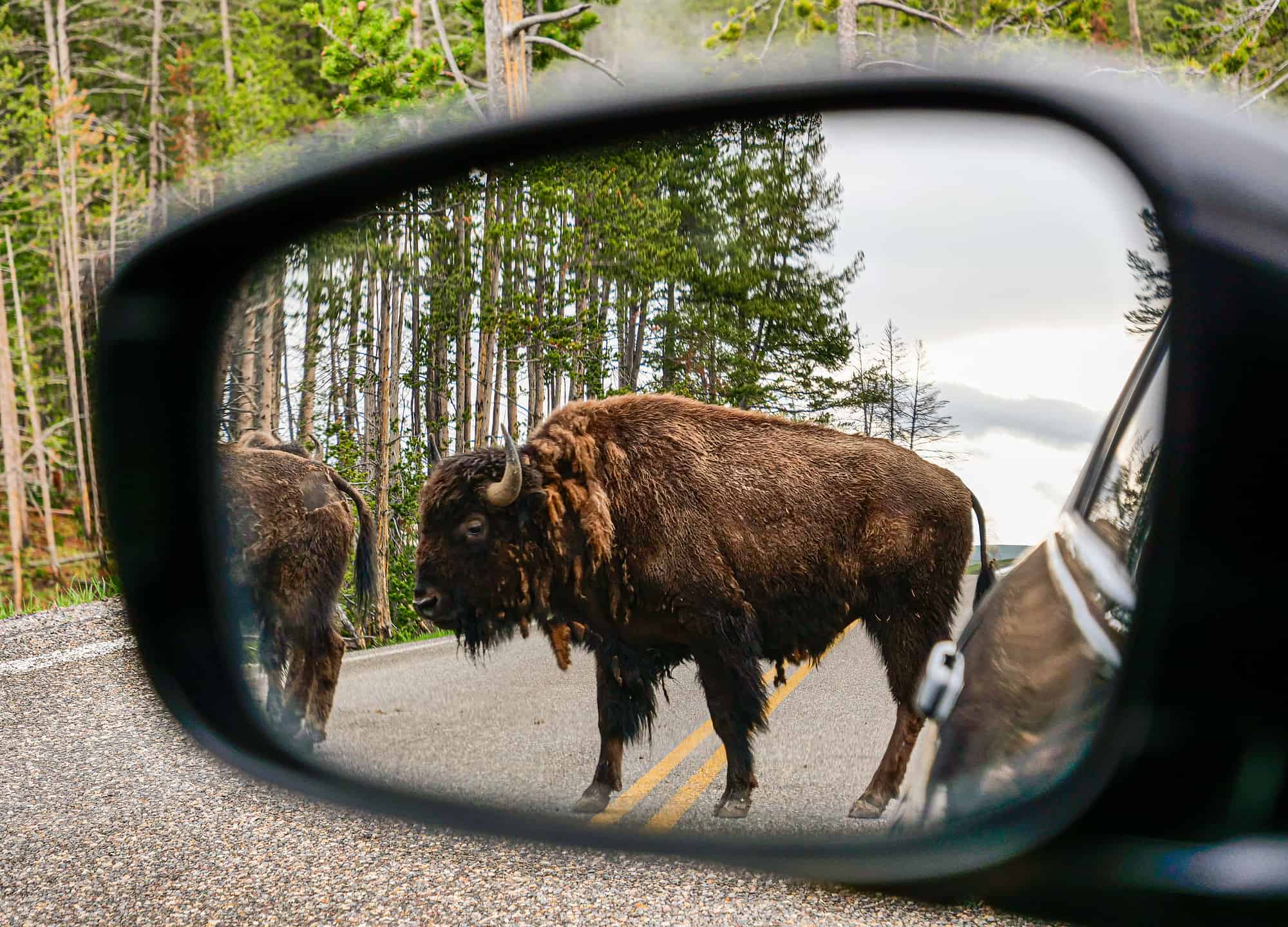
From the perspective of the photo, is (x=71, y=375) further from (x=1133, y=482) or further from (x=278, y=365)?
(x=1133, y=482)

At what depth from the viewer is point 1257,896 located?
0.69m

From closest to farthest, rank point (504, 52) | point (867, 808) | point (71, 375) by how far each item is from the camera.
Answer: point (867, 808), point (504, 52), point (71, 375)

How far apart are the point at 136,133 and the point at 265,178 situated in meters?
48.2

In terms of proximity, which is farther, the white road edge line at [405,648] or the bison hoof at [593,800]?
the white road edge line at [405,648]

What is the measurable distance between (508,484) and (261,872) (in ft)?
15.7

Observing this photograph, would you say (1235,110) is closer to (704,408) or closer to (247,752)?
(704,408)

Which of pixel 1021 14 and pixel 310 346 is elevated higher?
pixel 1021 14

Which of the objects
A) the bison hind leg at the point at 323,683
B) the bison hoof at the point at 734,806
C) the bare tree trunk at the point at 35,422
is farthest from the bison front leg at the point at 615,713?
the bare tree trunk at the point at 35,422

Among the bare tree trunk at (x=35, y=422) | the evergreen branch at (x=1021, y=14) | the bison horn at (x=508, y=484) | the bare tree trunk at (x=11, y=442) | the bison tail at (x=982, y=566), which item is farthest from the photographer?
the bare tree trunk at (x=35, y=422)

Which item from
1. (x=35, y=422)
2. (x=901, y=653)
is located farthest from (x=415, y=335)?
(x=35, y=422)

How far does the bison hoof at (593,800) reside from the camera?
118 cm

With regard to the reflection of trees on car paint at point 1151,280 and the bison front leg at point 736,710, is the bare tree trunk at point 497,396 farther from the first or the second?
the reflection of trees on car paint at point 1151,280

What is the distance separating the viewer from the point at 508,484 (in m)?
1.23

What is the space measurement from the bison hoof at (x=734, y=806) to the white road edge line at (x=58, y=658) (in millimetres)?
8917
